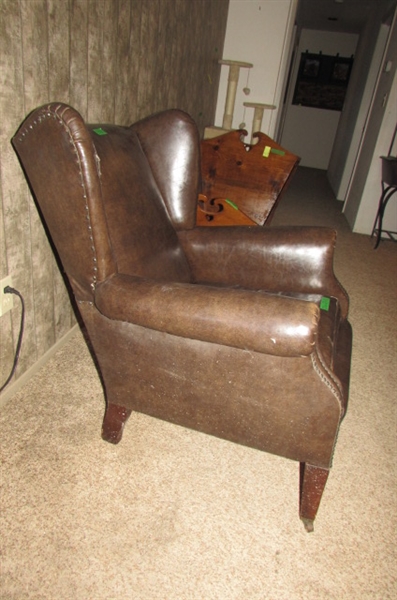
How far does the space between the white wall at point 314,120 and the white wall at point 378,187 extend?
15.3 ft

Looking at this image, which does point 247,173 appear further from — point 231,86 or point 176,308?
point 176,308

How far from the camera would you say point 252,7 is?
→ 10.4 feet

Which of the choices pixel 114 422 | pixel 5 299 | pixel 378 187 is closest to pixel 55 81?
pixel 5 299

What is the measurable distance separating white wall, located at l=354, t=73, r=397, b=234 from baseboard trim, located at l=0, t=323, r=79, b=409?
3.36 meters

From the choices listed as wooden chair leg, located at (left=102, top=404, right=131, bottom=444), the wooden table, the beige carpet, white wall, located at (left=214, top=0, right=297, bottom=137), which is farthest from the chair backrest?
white wall, located at (left=214, top=0, right=297, bottom=137)

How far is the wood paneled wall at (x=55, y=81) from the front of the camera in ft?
4.00

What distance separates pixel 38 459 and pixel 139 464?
319 mm

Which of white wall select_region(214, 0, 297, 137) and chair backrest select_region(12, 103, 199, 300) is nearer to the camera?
chair backrest select_region(12, 103, 199, 300)

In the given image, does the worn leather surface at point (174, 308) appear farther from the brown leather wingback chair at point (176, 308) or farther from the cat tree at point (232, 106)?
the cat tree at point (232, 106)

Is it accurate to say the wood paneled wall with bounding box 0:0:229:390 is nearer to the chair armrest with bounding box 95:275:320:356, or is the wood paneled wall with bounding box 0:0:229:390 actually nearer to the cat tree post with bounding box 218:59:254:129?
the chair armrest with bounding box 95:275:320:356

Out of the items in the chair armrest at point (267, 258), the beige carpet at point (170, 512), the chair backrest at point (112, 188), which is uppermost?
the chair backrest at point (112, 188)

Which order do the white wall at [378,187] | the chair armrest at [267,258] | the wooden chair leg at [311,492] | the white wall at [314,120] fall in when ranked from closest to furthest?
the wooden chair leg at [311,492]
the chair armrest at [267,258]
the white wall at [378,187]
the white wall at [314,120]

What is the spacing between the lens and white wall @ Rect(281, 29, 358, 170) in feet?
25.2

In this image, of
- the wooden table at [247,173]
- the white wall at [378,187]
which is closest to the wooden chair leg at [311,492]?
the wooden table at [247,173]
